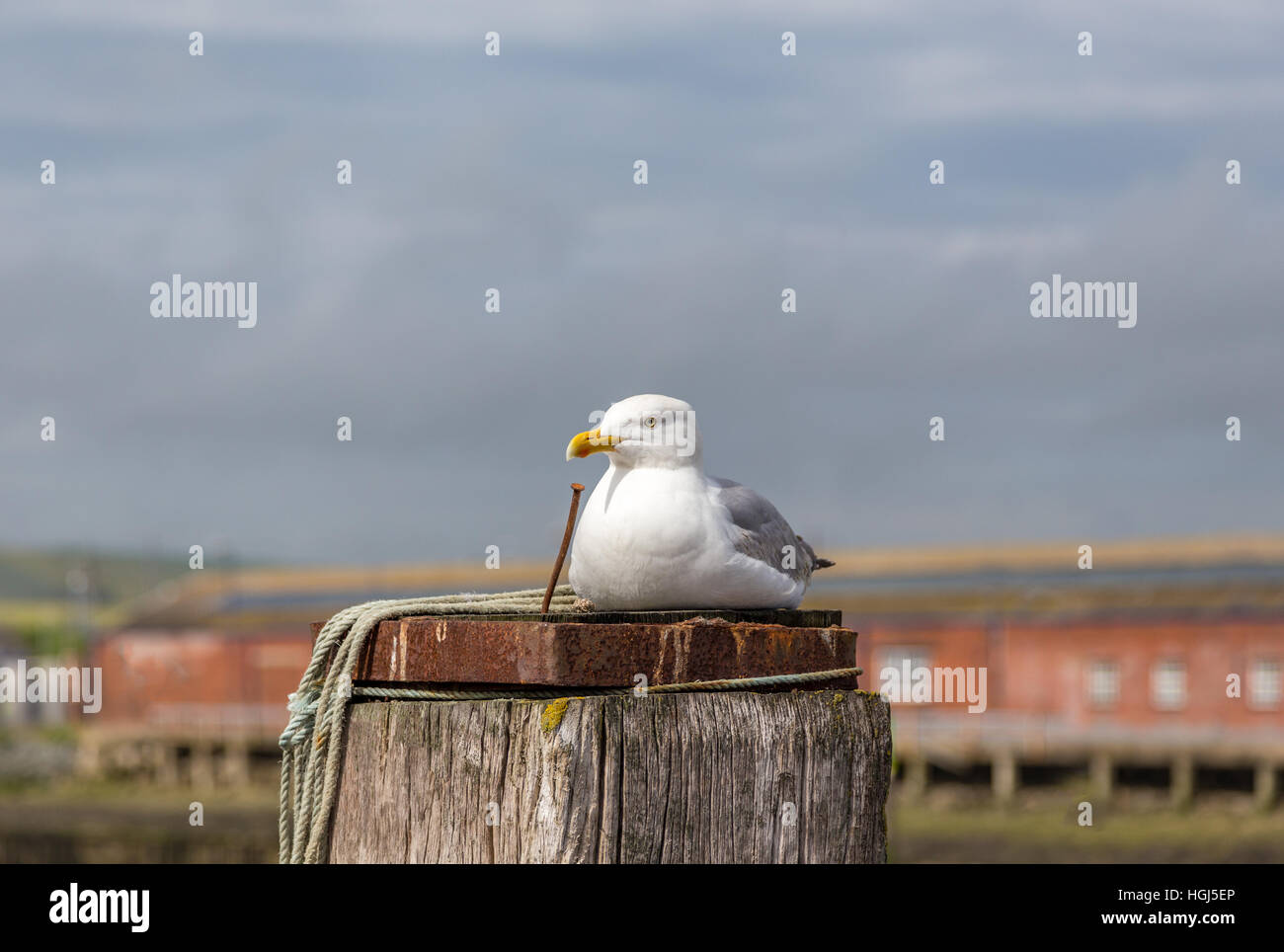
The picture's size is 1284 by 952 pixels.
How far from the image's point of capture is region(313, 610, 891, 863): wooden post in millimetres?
3221

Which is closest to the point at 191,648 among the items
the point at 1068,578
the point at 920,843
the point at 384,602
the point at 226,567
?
the point at 226,567

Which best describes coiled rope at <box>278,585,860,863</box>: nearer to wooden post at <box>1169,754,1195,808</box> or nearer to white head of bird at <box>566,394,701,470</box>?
white head of bird at <box>566,394,701,470</box>

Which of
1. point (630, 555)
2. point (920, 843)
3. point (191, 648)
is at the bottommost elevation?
point (920, 843)

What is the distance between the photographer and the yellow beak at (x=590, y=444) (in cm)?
405

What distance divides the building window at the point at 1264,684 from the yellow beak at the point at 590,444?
36.2m

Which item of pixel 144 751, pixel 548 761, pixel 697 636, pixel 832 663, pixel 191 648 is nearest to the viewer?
pixel 548 761

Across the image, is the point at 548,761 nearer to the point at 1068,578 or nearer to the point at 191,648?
the point at 1068,578

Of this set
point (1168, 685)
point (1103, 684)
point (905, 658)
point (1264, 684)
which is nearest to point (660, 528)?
point (905, 658)

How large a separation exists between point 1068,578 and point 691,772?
37.6m

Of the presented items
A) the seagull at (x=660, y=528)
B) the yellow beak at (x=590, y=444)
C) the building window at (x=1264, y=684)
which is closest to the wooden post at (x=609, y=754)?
the seagull at (x=660, y=528)

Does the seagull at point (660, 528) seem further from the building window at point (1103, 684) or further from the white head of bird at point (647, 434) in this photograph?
the building window at point (1103, 684)

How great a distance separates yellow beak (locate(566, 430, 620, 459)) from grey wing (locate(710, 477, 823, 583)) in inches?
13.8

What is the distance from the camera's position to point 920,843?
1533 inches

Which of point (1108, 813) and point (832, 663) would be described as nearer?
point (832, 663)
